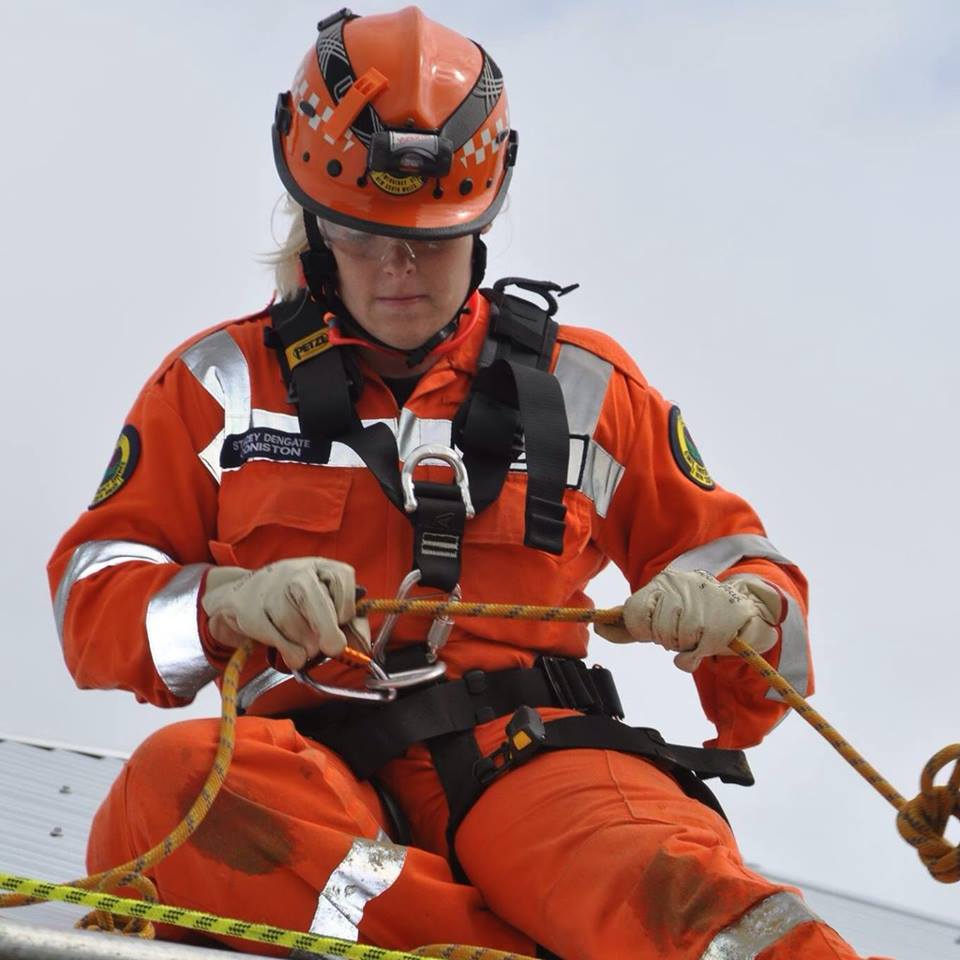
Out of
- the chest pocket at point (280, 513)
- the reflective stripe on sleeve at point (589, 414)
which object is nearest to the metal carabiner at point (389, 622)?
the chest pocket at point (280, 513)

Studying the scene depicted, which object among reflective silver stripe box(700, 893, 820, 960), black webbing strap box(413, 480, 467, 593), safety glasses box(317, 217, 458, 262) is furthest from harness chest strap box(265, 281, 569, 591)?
reflective silver stripe box(700, 893, 820, 960)

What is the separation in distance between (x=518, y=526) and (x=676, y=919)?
70cm

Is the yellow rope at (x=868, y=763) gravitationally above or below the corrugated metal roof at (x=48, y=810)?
above

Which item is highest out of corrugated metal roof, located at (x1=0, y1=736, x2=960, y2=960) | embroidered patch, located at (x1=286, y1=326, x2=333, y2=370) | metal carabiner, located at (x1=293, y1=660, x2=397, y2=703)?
embroidered patch, located at (x1=286, y1=326, x2=333, y2=370)

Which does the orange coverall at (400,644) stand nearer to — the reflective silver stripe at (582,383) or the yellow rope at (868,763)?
the reflective silver stripe at (582,383)

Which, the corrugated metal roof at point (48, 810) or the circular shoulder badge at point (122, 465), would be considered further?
the corrugated metal roof at point (48, 810)

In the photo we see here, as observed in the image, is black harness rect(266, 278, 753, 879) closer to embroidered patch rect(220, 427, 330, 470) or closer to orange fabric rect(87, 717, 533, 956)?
embroidered patch rect(220, 427, 330, 470)

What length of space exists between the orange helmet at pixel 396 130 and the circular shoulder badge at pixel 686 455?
17.3 inches

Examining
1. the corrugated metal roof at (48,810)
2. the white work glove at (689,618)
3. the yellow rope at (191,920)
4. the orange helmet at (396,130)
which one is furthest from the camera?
the corrugated metal roof at (48,810)

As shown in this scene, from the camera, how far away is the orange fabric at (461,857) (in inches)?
82.0

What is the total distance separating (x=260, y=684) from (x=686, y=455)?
29.3 inches

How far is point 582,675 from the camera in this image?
2.60 metres

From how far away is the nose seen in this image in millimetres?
2600

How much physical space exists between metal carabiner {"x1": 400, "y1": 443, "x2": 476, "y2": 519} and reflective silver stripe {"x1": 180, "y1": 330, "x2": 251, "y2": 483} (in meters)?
0.26
